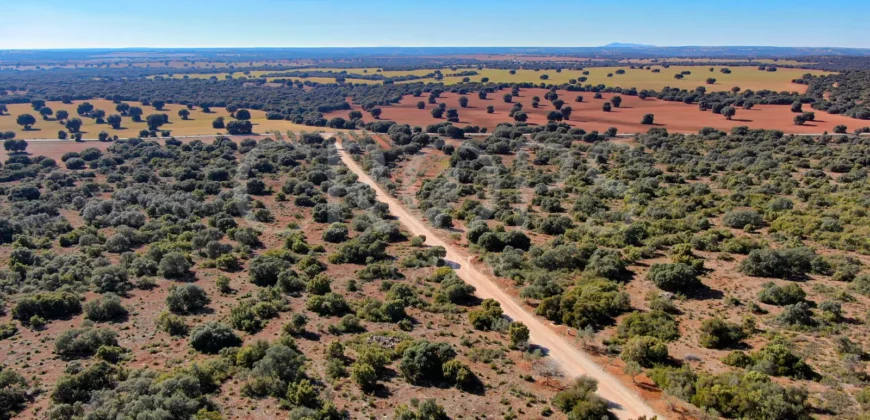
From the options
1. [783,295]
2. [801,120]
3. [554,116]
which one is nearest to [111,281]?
[783,295]

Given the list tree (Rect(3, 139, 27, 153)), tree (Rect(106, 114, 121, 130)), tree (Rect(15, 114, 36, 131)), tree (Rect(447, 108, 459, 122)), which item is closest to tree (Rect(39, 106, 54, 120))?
tree (Rect(15, 114, 36, 131))

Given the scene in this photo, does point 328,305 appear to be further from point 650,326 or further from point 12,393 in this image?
point 650,326

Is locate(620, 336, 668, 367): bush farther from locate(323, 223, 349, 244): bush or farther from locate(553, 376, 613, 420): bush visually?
locate(323, 223, 349, 244): bush

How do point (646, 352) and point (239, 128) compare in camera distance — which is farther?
point (239, 128)

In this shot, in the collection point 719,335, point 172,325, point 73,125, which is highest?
point 73,125

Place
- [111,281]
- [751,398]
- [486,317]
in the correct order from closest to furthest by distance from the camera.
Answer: [751,398] < [486,317] < [111,281]

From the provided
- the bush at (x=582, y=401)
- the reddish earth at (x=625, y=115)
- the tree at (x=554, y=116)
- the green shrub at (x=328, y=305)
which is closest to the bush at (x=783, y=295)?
the bush at (x=582, y=401)

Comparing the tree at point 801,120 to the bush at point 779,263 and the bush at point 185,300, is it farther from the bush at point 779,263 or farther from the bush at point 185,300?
the bush at point 185,300
